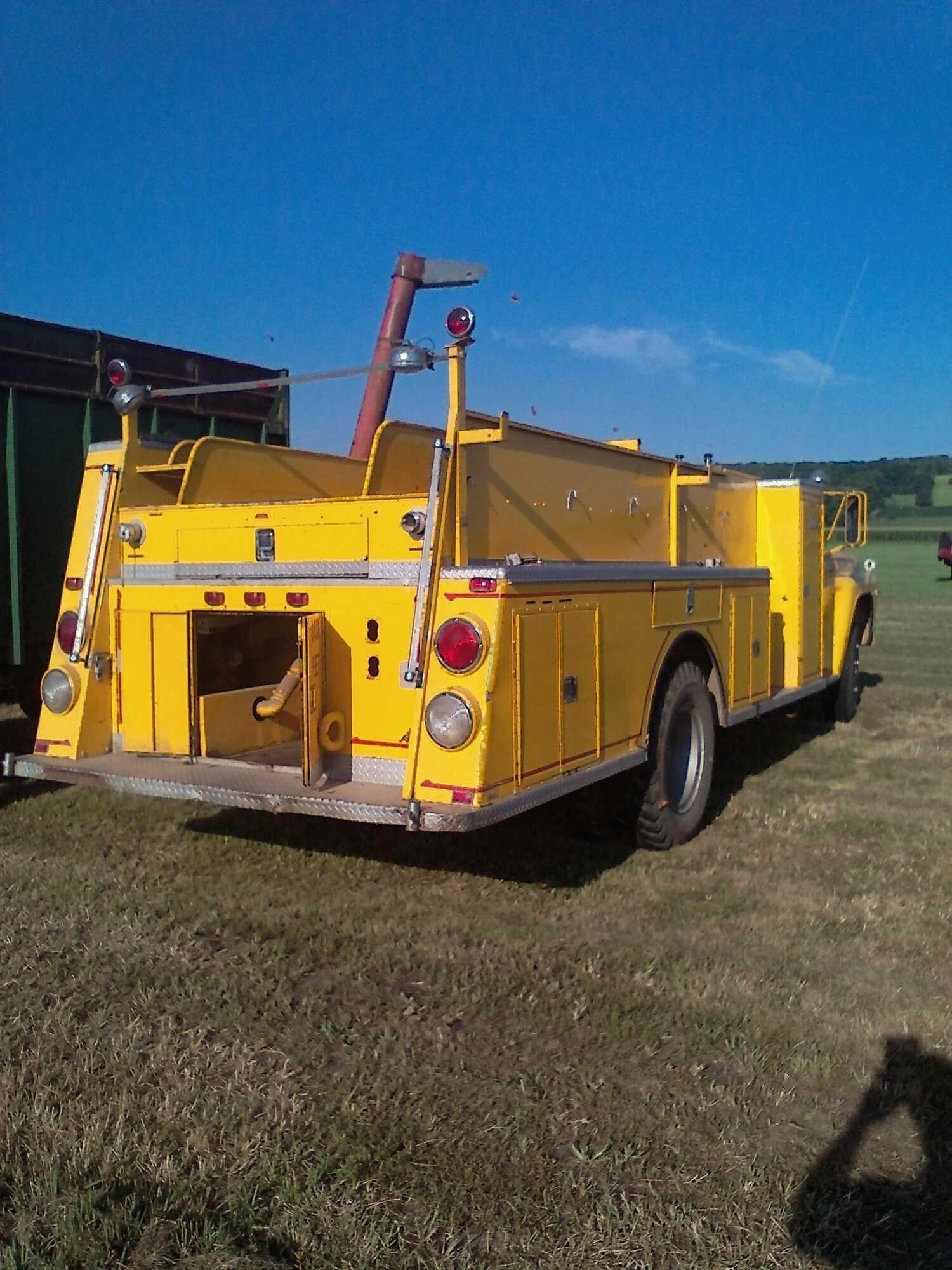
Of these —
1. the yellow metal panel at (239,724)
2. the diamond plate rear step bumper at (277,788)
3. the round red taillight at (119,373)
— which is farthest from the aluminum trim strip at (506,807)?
the round red taillight at (119,373)

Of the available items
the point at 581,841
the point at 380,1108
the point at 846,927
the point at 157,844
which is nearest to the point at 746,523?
the point at 581,841

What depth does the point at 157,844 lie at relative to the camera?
543cm

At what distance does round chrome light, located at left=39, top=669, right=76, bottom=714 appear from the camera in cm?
512

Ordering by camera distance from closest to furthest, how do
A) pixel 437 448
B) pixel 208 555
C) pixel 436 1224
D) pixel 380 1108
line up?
pixel 436 1224
pixel 380 1108
pixel 437 448
pixel 208 555

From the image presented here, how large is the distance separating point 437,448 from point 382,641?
904 millimetres

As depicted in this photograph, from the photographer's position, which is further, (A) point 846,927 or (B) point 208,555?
(B) point 208,555

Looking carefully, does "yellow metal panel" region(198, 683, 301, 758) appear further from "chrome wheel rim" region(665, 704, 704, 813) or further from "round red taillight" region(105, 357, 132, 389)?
"chrome wheel rim" region(665, 704, 704, 813)

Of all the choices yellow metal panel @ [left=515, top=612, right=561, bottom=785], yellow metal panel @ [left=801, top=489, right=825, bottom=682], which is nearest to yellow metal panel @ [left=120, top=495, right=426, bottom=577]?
yellow metal panel @ [left=515, top=612, right=561, bottom=785]

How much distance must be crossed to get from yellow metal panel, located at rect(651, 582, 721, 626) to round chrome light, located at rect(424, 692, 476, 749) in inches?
59.6

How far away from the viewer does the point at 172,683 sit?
501cm

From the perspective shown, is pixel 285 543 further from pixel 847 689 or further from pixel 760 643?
pixel 847 689

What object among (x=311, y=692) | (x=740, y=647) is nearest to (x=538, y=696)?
(x=311, y=692)

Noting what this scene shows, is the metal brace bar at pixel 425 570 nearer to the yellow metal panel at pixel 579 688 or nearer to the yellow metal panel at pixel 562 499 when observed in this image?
the yellow metal panel at pixel 562 499

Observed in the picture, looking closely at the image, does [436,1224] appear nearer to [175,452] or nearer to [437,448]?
[437,448]
